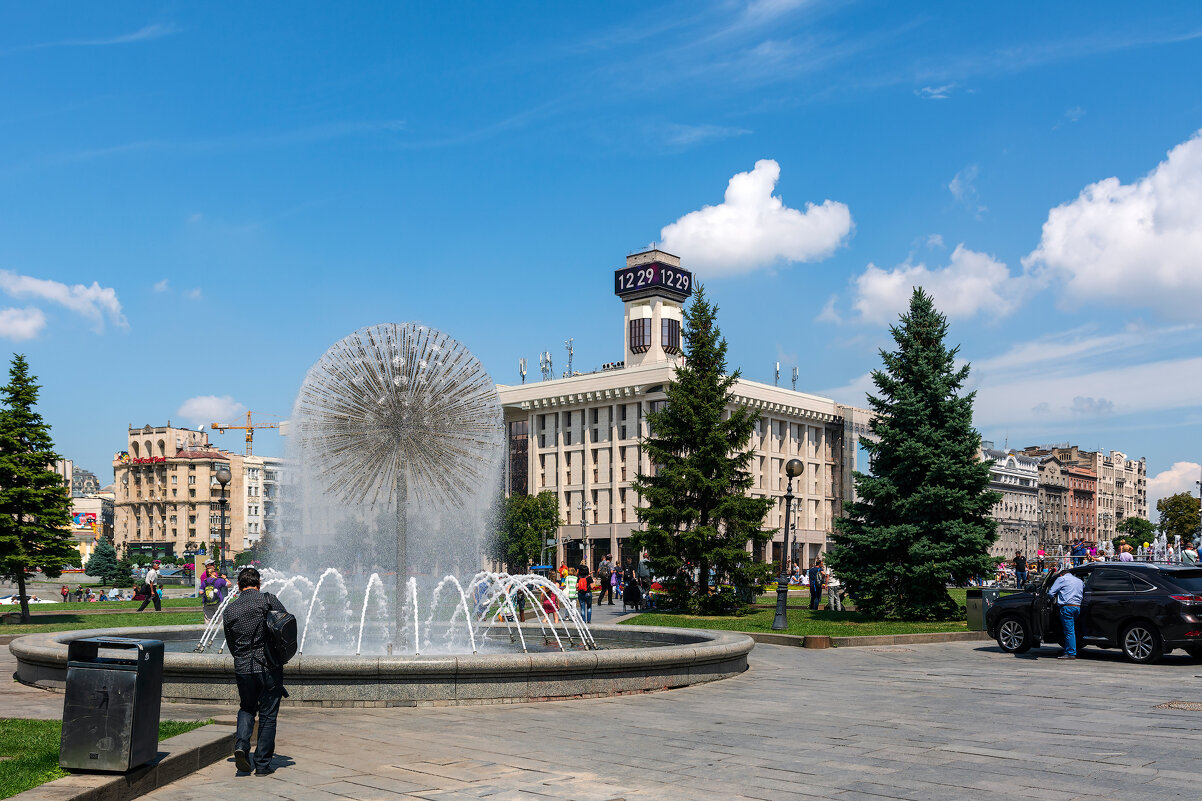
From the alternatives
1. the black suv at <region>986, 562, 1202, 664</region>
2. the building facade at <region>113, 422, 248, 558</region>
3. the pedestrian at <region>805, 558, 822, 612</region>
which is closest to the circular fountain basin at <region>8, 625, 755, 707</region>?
the black suv at <region>986, 562, 1202, 664</region>

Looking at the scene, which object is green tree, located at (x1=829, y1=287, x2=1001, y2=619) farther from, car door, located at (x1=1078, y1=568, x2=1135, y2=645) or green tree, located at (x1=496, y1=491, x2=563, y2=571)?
green tree, located at (x1=496, y1=491, x2=563, y2=571)

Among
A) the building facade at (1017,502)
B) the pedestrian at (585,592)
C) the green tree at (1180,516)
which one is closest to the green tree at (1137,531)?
the green tree at (1180,516)

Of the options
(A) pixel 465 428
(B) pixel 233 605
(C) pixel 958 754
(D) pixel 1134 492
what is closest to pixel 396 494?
(A) pixel 465 428

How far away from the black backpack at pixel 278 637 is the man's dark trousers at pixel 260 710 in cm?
12

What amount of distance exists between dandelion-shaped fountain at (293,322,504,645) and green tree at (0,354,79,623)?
18595mm

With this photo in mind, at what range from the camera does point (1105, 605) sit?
54.4 feet

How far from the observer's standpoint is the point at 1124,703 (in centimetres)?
1152

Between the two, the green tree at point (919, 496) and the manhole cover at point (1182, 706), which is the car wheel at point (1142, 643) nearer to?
the manhole cover at point (1182, 706)

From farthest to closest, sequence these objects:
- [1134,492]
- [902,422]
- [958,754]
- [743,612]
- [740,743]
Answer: [1134,492] → [743,612] → [902,422] → [740,743] → [958,754]

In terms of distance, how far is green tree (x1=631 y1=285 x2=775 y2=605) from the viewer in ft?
100

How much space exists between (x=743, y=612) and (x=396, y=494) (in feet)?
60.9

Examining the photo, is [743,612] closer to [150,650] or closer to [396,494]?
[396,494]

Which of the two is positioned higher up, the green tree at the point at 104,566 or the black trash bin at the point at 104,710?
the black trash bin at the point at 104,710

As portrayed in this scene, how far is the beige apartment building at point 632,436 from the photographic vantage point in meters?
93.9
